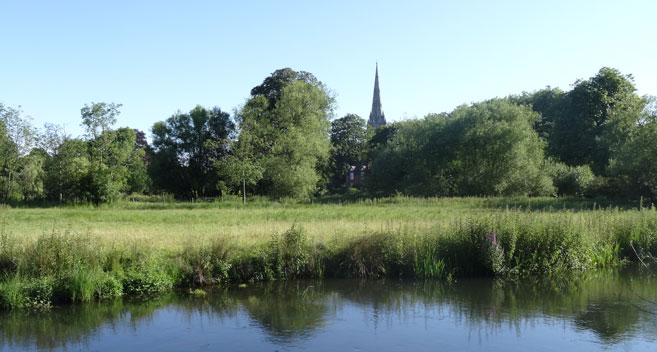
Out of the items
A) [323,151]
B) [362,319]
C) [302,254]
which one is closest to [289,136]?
[323,151]

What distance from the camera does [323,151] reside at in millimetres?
57375

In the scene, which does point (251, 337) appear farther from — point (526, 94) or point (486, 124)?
point (526, 94)

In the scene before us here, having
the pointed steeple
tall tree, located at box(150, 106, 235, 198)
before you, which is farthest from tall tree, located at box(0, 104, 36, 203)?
the pointed steeple

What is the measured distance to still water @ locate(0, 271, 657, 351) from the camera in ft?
34.4

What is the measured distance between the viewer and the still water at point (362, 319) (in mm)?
10484

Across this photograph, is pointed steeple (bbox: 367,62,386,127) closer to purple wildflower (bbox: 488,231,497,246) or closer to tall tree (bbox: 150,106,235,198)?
tall tree (bbox: 150,106,235,198)

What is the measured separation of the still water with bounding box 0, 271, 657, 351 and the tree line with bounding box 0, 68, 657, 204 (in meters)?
25.4

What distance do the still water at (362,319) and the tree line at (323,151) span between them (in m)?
25.4

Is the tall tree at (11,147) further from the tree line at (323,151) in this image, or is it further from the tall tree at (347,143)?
the tall tree at (347,143)

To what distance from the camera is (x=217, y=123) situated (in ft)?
197

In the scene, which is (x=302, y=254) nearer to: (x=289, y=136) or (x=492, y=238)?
(x=492, y=238)

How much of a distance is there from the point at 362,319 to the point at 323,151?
4564cm

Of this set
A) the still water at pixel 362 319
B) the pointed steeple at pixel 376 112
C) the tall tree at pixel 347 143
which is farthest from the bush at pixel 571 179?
the pointed steeple at pixel 376 112

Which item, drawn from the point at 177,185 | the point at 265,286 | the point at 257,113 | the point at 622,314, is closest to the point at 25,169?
the point at 177,185
